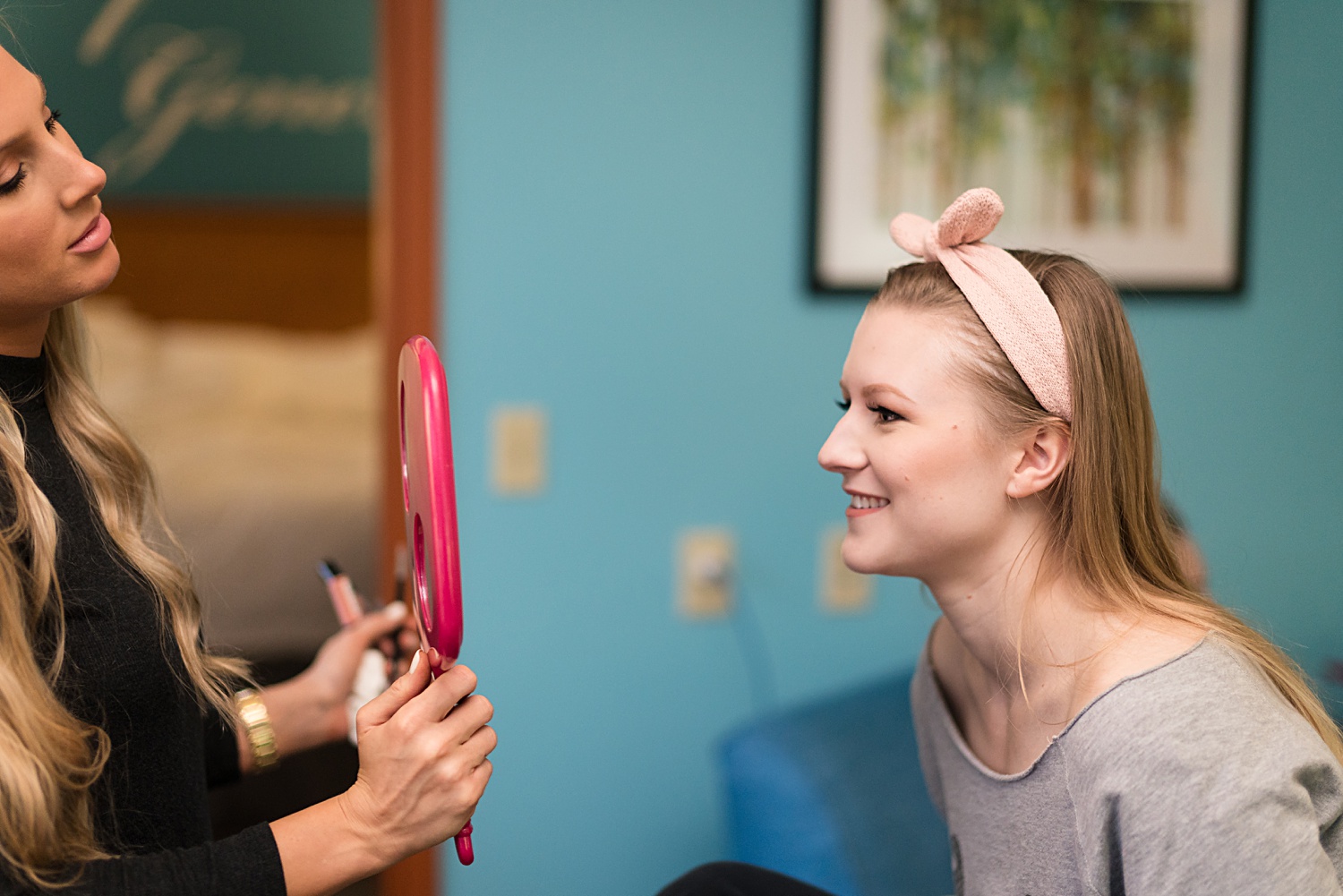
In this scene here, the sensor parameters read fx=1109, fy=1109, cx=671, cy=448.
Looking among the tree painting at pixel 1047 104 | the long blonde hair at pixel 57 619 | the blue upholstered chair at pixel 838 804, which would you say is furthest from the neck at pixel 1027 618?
the tree painting at pixel 1047 104

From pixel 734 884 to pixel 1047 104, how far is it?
1.60 metres

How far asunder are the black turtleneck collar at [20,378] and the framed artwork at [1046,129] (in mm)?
1312

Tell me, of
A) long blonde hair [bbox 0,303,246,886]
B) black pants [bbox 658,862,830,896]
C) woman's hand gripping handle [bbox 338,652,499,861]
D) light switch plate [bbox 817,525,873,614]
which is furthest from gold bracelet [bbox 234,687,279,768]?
light switch plate [bbox 817,525,873,614]

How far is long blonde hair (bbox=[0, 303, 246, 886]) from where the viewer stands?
2.55 feet

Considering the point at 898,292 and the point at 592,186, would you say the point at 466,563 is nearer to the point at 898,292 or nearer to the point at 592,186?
the point at 592,186

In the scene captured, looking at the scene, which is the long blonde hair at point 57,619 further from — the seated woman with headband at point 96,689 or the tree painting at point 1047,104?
the tree painting at point 1047,104

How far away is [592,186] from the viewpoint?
74.4 inches

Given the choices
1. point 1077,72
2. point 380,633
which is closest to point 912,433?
point 380,633

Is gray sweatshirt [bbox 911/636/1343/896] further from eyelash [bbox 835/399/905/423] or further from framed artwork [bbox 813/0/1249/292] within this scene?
framed artwork [bbox 813/0/1249/292]

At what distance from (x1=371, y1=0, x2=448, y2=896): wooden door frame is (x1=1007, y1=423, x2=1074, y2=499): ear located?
1060mm

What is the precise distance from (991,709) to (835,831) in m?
0.52

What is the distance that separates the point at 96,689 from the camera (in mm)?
896

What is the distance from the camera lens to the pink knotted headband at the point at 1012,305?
982 mm

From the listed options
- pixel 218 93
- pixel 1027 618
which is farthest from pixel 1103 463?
pixel 218 93
